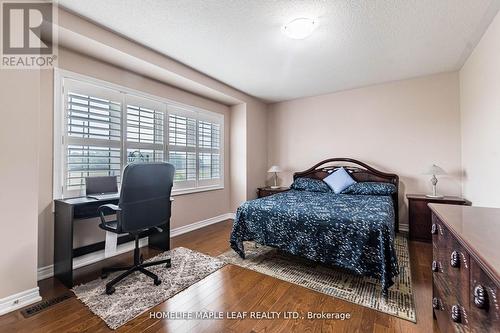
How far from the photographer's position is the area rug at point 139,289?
5.95 ft

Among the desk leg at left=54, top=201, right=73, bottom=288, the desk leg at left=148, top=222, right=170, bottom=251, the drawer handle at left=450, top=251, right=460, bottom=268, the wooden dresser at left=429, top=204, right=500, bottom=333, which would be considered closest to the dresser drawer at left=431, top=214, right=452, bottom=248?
the wooden dresser at left=429, top=204, right=500, bottom=333

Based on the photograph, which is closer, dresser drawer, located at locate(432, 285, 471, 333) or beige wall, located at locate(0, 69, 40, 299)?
dresser drawer, located at locate(432, 285, 471, 333)

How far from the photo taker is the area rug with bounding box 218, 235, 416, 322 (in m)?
1.90

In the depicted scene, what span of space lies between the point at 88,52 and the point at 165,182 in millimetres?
1844

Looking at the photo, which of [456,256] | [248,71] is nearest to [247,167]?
[248,71]

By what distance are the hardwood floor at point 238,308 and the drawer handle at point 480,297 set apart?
1023 millimetres

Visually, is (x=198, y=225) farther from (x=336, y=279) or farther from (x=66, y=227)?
(x=336, y=279)

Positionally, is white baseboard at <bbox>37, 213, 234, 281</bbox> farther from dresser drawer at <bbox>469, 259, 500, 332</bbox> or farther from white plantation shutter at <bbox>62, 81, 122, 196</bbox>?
dresser drawer at <bbox>469, 259, 500, 332</bbox>

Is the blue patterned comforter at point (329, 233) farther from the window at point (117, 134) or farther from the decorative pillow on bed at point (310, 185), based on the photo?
the window at point (117, 134)

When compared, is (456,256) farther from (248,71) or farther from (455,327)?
(248,71)

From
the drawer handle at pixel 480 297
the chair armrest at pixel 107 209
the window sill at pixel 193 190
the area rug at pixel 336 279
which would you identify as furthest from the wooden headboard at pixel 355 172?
the chair armrest at pixel 107 209

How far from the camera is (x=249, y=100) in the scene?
15.8 feet

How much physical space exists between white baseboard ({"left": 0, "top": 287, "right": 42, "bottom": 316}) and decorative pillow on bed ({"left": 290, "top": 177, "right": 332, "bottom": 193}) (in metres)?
3.80

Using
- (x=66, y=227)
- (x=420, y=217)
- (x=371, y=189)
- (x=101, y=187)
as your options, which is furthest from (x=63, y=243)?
(x=420, y=217)
